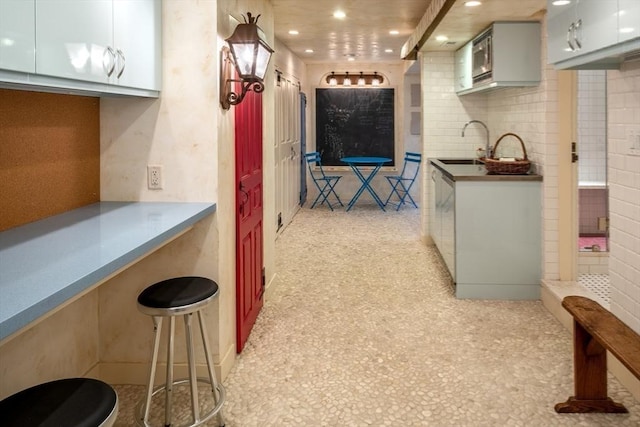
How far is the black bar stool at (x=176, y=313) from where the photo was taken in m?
1.94

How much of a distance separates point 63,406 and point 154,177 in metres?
1.48

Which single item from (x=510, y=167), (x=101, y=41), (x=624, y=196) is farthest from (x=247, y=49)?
(x=510, y=167)

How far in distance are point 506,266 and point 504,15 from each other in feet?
6.05

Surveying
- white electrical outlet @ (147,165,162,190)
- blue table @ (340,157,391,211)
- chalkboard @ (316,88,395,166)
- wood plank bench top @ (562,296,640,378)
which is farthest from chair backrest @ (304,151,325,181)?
wood plank bench top @ (562,296,640,378)

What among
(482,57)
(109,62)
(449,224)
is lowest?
(449,224)

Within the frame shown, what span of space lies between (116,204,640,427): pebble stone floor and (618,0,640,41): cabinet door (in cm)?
157

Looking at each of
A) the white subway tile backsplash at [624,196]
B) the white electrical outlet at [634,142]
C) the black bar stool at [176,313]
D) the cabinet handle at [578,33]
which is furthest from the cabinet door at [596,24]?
the black bar stool at [176,313]

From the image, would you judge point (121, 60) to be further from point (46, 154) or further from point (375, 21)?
point (375, 21)

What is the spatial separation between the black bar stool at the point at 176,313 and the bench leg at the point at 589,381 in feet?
5.11

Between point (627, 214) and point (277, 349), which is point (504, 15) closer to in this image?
point (627, 214)

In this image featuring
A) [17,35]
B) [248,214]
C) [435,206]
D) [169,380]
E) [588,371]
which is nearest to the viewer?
[17,35]

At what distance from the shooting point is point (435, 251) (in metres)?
5.41

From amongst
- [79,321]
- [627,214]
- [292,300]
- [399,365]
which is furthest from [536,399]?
[79,321]

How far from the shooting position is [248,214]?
309 centimetres
